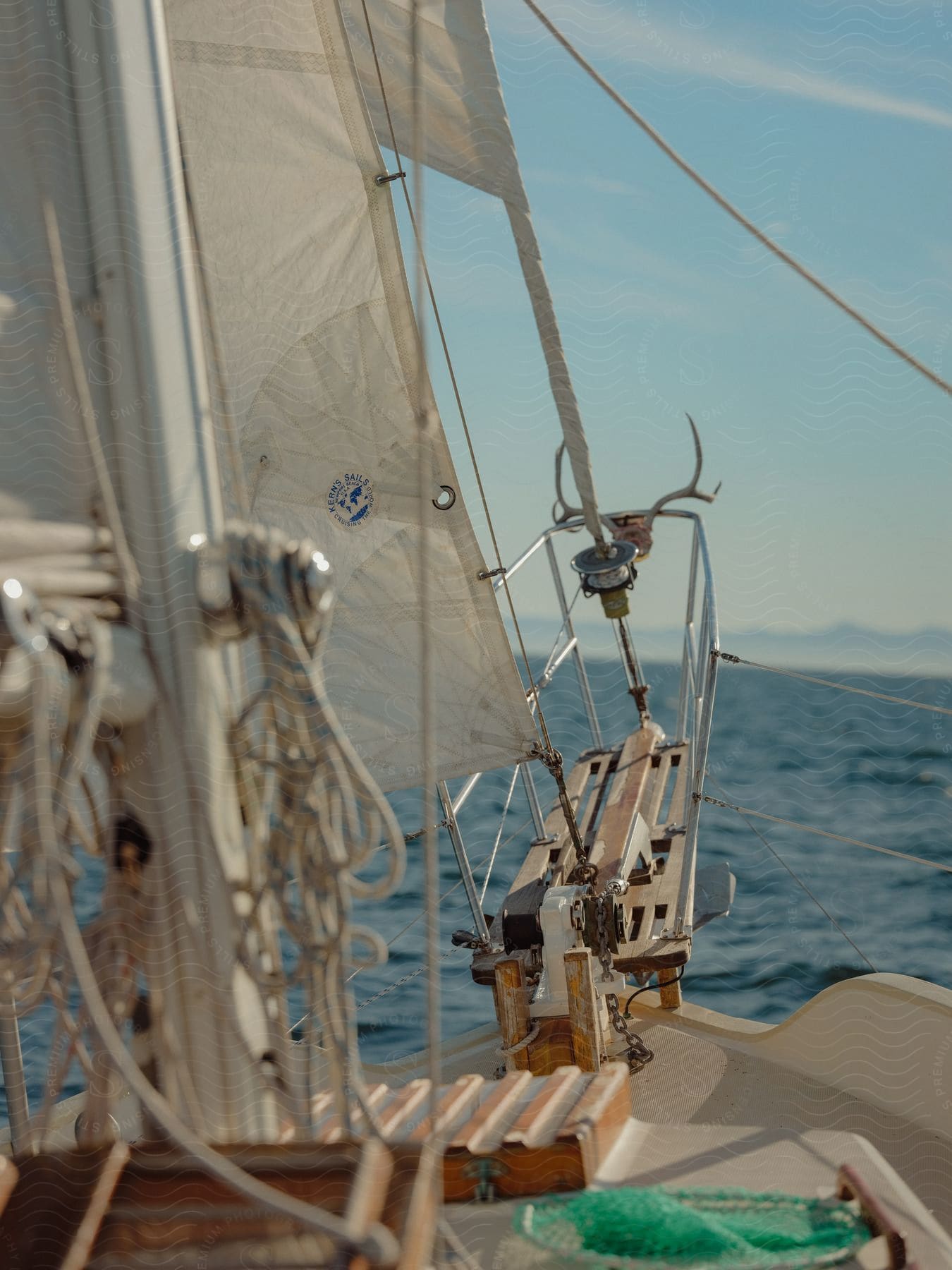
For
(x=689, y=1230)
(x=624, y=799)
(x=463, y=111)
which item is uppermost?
(x=463, y=111)

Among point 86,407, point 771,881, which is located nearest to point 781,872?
point 771,881

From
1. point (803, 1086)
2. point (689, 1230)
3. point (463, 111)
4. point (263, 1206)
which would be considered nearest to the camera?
point (263, 1206)

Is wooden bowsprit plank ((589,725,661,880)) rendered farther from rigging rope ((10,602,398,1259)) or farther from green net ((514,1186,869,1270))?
rigging rope ((10,602,398,1259))

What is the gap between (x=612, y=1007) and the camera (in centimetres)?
312

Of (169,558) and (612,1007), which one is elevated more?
(169,558)

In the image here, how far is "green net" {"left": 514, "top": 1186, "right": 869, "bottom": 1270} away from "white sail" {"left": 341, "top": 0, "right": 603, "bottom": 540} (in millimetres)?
1845

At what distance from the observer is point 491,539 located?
3.40 meters

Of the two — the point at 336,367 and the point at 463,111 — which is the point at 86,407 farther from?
the point at 463,111

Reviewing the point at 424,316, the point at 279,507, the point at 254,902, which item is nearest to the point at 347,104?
the point at 279,507

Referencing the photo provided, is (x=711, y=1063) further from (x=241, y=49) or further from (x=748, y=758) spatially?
(x=748, y=758)

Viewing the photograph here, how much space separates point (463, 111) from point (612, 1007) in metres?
2.13

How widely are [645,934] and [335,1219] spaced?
1.96m

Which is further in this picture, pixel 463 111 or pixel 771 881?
pixel 771 881

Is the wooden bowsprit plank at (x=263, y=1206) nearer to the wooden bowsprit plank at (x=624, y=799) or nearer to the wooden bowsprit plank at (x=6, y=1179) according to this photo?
the wooden bowsprit plank at (x=6, y=1179)
